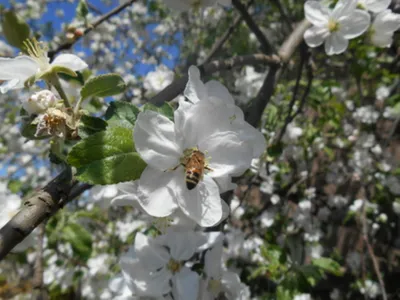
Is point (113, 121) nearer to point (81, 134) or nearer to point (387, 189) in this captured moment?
point (81, 134)

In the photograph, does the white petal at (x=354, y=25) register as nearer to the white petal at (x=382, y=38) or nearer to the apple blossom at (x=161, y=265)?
the white petal at (x=382, y=38)

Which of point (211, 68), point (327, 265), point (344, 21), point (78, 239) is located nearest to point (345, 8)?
point (344, 21)

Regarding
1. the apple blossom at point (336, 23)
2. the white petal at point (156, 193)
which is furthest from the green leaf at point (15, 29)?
the apple blossom at point (336, 23)

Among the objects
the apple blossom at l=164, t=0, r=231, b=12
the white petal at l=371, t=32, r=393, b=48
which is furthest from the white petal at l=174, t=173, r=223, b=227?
the white petal at l=371, t=32, r=393, b=48

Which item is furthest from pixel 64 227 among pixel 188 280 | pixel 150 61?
pixel 150 61

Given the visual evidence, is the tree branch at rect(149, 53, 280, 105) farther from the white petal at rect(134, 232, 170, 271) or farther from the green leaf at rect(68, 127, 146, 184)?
the white petal at rect(134, 232, 170, 271)

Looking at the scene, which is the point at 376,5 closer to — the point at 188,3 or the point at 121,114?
the point at 188,3
